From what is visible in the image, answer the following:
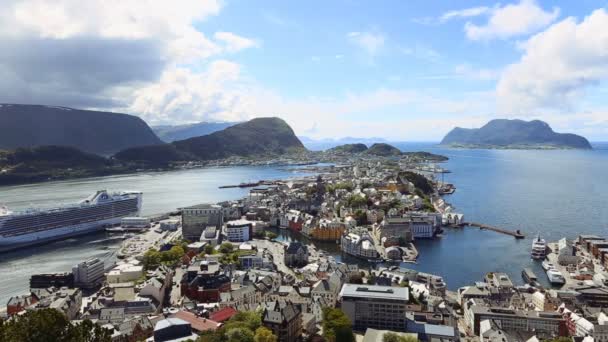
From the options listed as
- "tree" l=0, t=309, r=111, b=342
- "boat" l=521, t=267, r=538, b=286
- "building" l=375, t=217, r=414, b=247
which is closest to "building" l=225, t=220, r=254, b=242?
"building" l=375, t=217, r=414, b=247

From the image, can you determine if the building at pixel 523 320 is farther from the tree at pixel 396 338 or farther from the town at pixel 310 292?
the tree at pixel 396 338

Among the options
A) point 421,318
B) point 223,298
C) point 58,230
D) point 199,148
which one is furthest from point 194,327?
point 199,148

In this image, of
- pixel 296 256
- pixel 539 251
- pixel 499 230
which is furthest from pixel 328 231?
pixel 539 251

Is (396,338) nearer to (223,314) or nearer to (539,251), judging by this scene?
(223,314)

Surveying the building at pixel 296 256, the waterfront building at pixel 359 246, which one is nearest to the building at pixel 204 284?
the building at pixel 296 256

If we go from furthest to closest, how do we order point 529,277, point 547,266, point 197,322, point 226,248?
1. point 226,248
2. point 547,266
3. point 529,277
4. point 197,322

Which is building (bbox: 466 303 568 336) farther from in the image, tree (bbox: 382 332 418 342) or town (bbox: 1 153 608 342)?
tree (bbox: 382 332 418 342)
